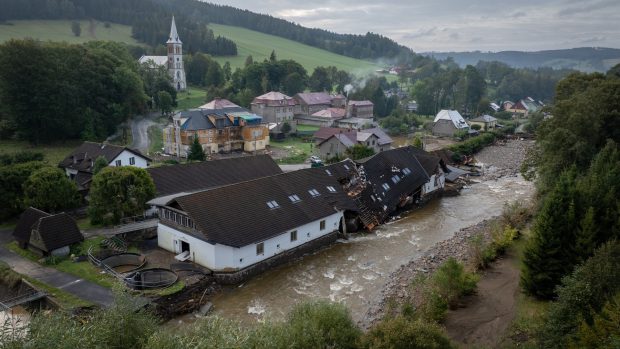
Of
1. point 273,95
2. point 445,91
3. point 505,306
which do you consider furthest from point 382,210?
point 445,91

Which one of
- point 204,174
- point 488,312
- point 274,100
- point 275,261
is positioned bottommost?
point 275,261

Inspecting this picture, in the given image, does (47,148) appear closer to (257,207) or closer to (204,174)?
(204,174)

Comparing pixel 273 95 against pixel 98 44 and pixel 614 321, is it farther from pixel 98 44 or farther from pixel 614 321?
pixel 614 321

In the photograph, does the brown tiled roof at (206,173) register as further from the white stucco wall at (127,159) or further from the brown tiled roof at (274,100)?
the brown tiled roof at (274,100)

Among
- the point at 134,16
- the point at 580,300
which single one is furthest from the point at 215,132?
the point at 134,16

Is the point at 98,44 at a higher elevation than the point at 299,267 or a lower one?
higher

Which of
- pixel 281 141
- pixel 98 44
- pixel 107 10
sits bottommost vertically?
pixel 281 141

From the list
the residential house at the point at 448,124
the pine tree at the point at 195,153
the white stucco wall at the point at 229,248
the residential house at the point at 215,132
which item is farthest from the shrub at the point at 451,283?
the residential house at the point at 448,124
